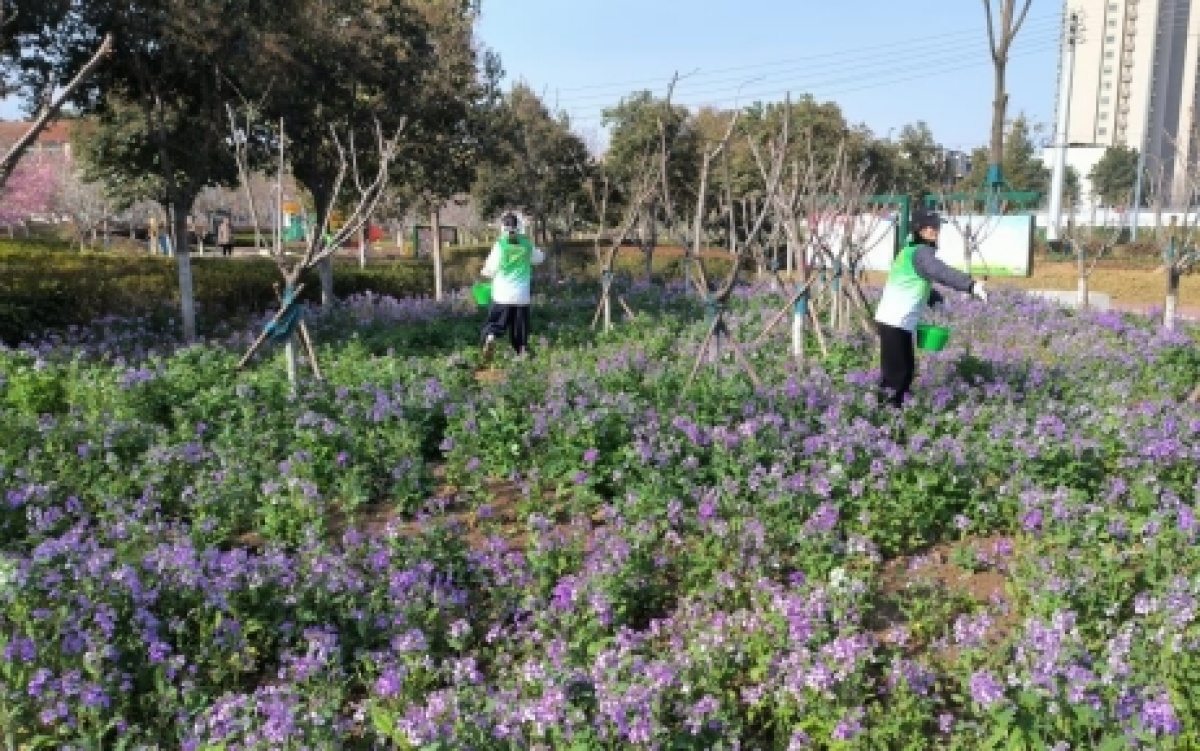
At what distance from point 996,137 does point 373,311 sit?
53.1 ft

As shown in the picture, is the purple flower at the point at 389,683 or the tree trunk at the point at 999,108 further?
the tree trunk at the point at 999,108

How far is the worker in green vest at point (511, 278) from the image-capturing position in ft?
29.8

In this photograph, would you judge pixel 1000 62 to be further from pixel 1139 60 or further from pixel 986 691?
pixel 1139 60

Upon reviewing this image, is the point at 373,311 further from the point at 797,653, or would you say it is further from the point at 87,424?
the point at 797,653

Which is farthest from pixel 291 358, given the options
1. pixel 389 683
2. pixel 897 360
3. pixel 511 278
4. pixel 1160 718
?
pixel 1160 718

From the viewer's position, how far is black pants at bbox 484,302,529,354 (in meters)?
9.34

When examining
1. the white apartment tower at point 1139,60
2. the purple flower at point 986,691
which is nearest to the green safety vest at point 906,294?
the purple flower at point 986,691

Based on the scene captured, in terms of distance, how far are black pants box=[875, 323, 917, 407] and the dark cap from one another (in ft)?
2.44

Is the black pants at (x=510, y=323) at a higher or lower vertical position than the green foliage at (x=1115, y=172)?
lower

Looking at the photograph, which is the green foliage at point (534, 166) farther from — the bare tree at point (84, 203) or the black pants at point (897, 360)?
the bare tree at point (84, 203)

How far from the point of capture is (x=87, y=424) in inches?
232

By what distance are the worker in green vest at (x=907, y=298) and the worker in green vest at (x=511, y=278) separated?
11.8ft

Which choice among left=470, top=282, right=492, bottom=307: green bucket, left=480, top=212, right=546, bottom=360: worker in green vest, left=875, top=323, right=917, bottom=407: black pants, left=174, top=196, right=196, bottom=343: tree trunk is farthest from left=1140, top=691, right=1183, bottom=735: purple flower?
left=174, top=196, right=196, bottom=343: tree trunk

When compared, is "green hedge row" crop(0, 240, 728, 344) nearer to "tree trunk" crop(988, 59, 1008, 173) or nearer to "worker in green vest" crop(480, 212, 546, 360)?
"worker in green vest" crop(480, 212, 546, 360)
